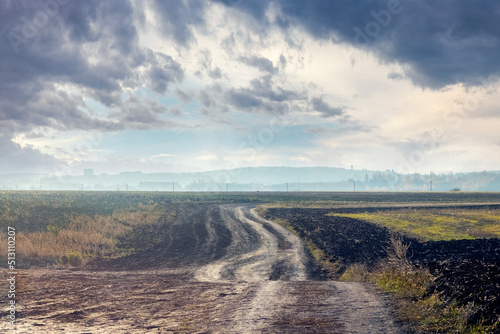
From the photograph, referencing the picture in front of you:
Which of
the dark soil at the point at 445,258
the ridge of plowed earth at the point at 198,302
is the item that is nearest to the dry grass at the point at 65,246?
the ridge of plowed earth at the point at 198,302

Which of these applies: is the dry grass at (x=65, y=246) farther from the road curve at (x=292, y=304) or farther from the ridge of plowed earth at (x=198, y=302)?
the road curve at (x=292, y=304)

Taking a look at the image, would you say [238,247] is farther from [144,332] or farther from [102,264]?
[144,332]

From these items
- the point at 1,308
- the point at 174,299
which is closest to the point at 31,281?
the point at 1,308

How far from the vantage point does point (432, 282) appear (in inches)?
483

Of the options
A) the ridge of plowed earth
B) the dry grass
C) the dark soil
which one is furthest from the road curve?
the dry grass

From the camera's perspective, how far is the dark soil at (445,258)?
9.69 meters

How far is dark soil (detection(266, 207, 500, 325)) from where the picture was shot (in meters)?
9.69

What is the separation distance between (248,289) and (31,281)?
29.7 ft

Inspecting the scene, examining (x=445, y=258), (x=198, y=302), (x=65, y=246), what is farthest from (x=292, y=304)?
(x=65, y=246)

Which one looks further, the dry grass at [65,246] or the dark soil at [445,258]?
the dry grass at [65,246]

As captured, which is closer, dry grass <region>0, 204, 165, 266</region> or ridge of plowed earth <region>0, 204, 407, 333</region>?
ridge of plowed earth <region>0, 204, 407, 333</region>

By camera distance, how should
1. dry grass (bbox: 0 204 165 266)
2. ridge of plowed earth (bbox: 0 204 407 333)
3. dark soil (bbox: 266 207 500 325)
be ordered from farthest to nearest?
dry grass (bbox: 0 204 165 266) → ridge of plowed earth (bbox: 0 204 407 333) → dark soil (bbox: 266 207 500 325)

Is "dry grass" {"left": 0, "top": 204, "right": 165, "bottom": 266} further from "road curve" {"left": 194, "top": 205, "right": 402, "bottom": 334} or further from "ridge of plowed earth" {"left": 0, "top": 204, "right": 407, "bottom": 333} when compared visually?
"road curve" {"left": 194, "top": 205, "right": 402, "bottom": 334}

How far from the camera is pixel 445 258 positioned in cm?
1970
